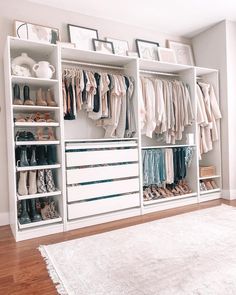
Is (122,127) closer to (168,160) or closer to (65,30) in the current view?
(168,160)

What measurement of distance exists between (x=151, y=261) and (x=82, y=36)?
8.79 ft

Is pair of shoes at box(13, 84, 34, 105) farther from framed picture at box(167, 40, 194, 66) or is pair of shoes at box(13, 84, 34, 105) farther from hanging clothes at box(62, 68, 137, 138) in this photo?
framed picture at box(167, 40, 194, 66)

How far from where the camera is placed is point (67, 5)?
3.00m

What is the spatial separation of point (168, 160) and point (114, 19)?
6.61ft

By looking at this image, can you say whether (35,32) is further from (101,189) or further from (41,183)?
(101,189)

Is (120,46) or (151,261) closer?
(151,261)

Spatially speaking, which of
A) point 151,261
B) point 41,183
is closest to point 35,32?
point 41,183

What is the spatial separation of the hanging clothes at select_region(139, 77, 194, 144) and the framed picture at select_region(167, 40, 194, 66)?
24.2 inches

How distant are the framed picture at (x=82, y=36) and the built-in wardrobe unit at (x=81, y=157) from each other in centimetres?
24

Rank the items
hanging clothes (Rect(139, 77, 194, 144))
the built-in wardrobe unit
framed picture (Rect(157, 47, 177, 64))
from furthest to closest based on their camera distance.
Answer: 1. framed picture (Rect(157, 47, 177, 64))
2. hanging clothes (Rect(139, 77, 194, 144))
3. the built-in wardrobe unit

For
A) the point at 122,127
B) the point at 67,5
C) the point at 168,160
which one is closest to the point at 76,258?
the point at 122,127

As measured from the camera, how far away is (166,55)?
3711mm

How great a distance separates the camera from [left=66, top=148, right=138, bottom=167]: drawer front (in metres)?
2.56

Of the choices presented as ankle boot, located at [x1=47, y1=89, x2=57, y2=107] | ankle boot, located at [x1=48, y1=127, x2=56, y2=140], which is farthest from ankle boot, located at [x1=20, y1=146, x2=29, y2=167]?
ankle boot, located at [x1=47, y1=89, x2=57, y2=107]
